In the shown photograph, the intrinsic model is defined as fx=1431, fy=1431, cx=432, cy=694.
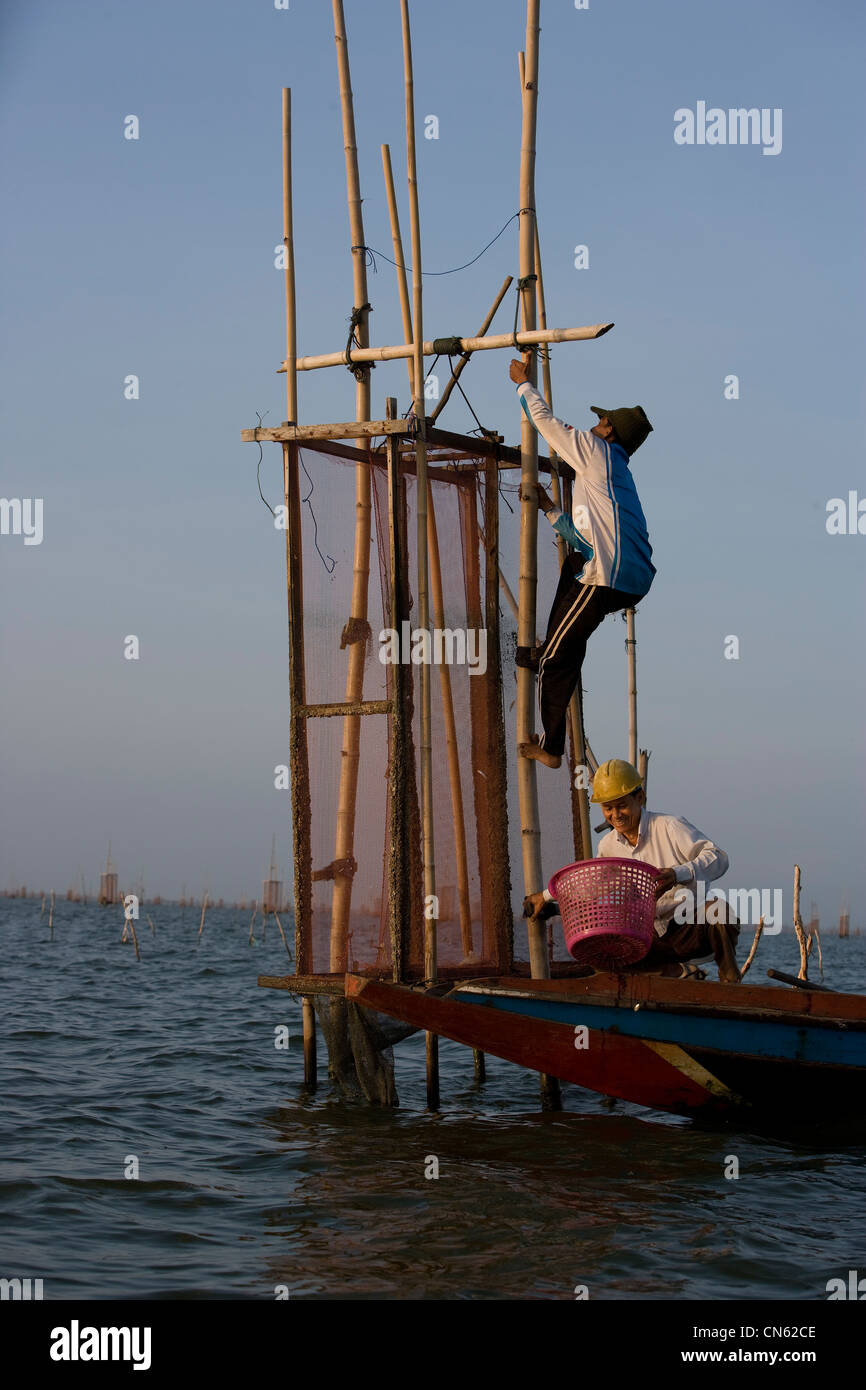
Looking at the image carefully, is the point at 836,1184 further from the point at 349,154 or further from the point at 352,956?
the point at 349,154

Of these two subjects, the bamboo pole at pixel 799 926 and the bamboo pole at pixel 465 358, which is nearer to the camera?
the bamboo pole at pixel 465 358

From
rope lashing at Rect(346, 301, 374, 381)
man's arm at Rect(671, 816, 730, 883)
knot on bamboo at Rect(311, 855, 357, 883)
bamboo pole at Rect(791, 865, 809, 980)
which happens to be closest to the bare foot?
man's arm at Rect(671, 816, 730, 883)

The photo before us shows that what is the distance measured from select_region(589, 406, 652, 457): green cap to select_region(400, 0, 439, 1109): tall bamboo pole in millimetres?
1465

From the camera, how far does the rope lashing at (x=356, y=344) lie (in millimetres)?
A: 11406

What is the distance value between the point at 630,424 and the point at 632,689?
5.84 m

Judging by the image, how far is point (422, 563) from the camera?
398 inches

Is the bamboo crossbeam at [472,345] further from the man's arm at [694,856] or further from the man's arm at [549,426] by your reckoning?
the man's arm at [694,856]

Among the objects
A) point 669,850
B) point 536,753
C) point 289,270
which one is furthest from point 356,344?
point 669,850

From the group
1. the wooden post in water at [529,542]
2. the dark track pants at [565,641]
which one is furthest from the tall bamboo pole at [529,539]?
the dark track pants at [565,641]

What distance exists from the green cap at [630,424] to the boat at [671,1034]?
352cm

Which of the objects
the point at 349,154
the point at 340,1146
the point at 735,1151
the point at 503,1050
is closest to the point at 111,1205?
the point at 340,1146

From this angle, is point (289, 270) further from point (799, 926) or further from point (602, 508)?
point (799, 926)

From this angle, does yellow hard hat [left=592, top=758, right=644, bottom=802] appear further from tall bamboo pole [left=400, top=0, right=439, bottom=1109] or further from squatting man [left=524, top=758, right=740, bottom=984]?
tall bamboo pole [left=400, top=0, right=439, bottom=1109]

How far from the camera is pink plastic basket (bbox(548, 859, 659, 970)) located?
8641 millimetres
